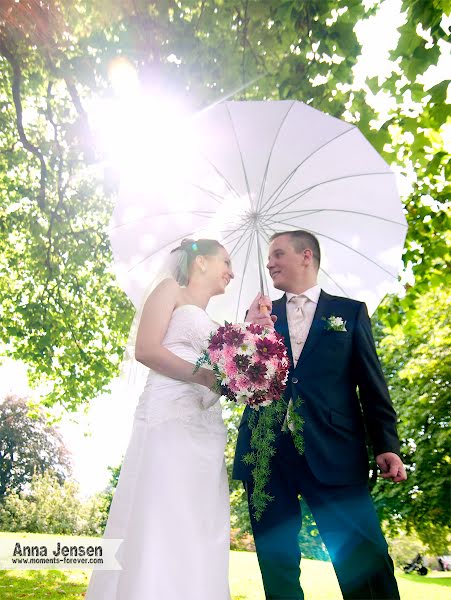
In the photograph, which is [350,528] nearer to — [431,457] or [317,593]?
[317,593]

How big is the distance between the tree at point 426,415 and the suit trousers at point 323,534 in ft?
51.9

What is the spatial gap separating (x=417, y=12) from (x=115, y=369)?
1281 cm

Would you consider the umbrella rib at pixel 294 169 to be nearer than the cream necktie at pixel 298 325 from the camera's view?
No

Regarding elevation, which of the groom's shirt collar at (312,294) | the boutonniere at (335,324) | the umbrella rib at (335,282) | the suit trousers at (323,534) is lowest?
the suit trousers at (323,534)

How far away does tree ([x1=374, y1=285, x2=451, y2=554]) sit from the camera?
19.6 meters

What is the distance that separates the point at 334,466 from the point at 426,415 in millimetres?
17929

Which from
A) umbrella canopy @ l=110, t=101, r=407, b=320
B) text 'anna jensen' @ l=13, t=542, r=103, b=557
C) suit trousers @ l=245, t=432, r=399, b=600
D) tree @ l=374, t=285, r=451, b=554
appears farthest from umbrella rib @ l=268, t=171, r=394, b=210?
tree @ l=374, t=285, r=451, b=554

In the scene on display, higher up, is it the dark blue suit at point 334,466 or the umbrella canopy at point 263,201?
the umbrella canopy at point 263,201

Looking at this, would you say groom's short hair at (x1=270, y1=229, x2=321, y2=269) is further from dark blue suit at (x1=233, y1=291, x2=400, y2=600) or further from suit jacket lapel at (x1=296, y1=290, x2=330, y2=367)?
dark blue suit at (x1=233, y1=291, x2=400, y2=600)

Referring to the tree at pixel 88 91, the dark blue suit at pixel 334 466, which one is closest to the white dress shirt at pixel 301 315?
the dark blue suit at pixel 334 466

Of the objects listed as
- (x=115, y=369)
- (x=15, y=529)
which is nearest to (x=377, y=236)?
(x=115, y=369)

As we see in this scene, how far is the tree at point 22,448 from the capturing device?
111 ft

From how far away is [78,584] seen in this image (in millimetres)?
10852

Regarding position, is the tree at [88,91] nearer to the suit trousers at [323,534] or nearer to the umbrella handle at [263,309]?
the umbrella handle at [263,309]
